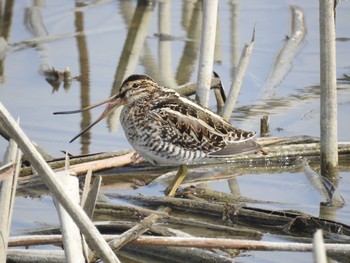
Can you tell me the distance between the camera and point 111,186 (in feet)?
22.9

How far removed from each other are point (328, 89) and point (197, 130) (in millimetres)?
895

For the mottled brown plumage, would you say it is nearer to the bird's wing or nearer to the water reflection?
the bird's wing

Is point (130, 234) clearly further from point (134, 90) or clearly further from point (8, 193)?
point (134, 90)

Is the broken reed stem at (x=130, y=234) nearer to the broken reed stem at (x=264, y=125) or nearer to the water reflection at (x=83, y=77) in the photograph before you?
the water reflection at (x=83, y=77)

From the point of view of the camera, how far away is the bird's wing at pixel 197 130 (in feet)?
21.9

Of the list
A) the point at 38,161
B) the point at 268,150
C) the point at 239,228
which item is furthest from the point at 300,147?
the point at 38,161

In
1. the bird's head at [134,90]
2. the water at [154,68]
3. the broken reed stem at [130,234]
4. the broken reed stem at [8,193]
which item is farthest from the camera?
the water at [154,68]

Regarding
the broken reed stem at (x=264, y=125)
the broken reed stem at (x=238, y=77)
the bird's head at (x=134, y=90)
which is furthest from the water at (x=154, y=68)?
the bird's head at (x=134, y=90)

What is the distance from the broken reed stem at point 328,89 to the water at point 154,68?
0.87 feet

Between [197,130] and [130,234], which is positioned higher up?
[197,130]

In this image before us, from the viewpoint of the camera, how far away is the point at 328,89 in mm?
6414

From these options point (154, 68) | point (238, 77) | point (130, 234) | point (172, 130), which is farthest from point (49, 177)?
point (154, 68)

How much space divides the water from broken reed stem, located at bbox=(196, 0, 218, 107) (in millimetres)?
732

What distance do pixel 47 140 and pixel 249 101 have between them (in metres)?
1.85
